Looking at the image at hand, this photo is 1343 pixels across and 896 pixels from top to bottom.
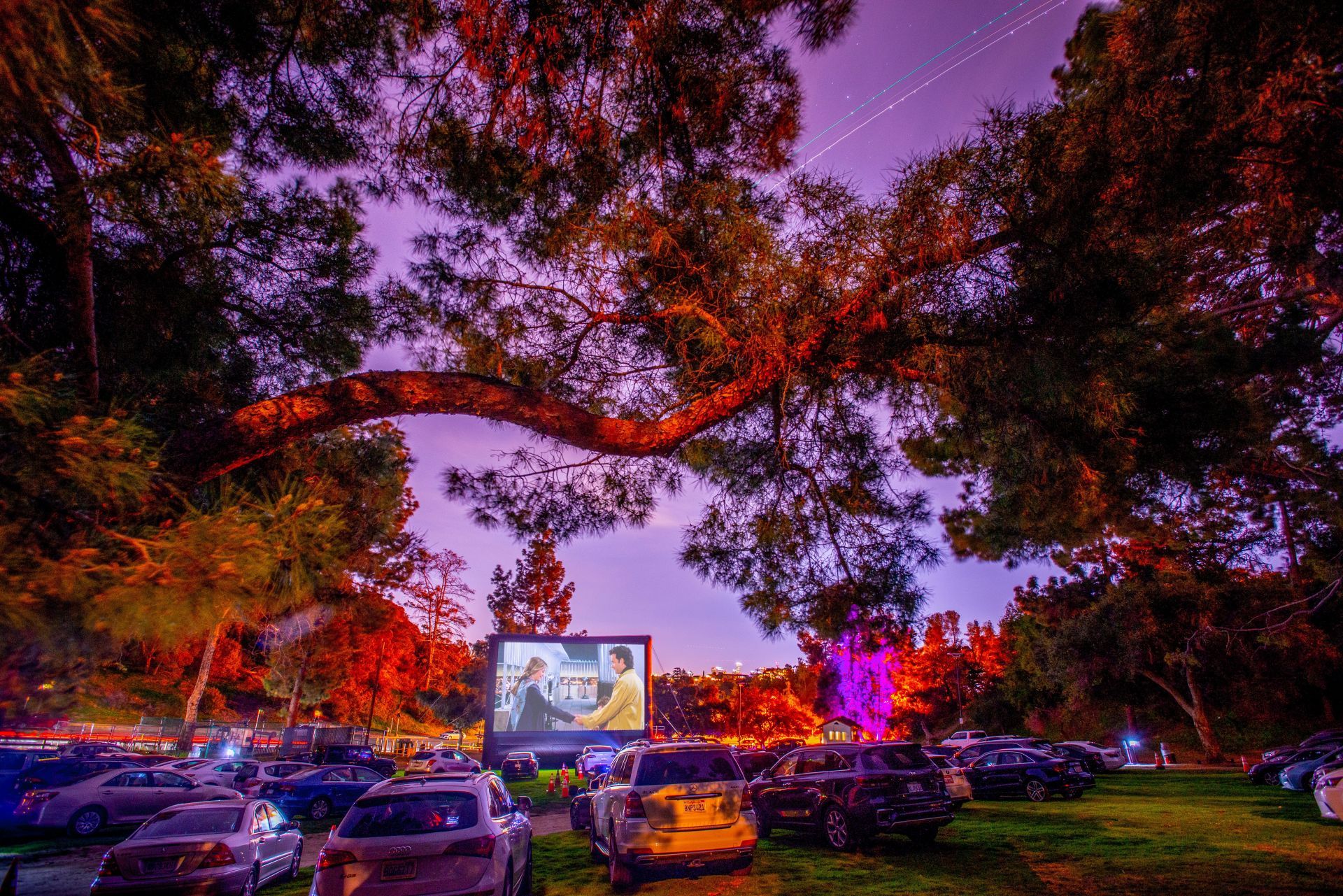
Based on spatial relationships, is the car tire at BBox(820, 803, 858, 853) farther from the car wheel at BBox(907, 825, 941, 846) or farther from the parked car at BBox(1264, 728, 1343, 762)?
the parked car at BBox(1264, 728, 1343, 762)

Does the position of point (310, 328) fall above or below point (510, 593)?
below

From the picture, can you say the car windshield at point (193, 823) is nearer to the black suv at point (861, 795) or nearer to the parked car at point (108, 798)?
the parked car at point (108, 798)

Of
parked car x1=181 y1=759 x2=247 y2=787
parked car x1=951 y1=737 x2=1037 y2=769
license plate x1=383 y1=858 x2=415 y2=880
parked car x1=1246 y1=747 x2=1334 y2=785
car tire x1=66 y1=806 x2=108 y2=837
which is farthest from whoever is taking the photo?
parked car x1=951 y1=737 x2=1037 y2=769

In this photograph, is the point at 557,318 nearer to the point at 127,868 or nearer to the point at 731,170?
the point at 731,170

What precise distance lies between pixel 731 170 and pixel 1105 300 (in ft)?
7.89

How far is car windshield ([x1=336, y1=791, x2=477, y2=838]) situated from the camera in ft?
17.1

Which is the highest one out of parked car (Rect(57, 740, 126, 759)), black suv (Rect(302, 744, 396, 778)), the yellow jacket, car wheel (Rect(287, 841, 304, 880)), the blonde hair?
the blonde hair

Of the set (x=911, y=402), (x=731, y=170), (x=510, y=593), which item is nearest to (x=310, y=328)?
(x=731, y=170)

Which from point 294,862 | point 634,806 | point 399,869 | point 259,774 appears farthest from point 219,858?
point 259,774

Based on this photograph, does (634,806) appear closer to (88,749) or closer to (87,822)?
(87,822)

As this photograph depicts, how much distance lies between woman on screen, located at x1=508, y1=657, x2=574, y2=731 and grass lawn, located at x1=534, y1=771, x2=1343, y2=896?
1352cm

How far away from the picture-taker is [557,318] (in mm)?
4945

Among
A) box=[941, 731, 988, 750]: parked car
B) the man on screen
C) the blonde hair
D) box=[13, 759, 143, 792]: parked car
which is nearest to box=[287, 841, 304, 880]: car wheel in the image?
box=[13, 759, 143, 792]: parked car

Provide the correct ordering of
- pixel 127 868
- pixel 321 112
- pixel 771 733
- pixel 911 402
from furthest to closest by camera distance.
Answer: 1. pixel 771 733
2. pixel 127 868
3. pixel 911 402
4. pixel 321 112
